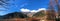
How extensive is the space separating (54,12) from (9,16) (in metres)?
0.47

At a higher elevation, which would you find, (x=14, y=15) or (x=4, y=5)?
(x=4, y=5)

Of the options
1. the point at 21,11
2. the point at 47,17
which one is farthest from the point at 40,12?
the point at 21,11

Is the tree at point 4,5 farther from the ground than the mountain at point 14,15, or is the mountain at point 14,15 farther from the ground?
the tree at point 4,5

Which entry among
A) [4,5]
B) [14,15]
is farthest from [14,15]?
[4,5]

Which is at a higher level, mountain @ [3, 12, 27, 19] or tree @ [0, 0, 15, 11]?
tree @ [0, 0, 15, 11]

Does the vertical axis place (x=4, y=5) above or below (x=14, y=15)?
above

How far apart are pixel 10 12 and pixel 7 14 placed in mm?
37

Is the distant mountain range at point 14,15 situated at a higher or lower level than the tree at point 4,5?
lower

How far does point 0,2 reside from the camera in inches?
68.3

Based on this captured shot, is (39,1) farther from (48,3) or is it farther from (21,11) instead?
(21,11)

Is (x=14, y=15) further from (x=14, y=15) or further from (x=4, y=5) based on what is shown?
(x=4, y=5)

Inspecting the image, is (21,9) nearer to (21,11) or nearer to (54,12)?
(21,11)

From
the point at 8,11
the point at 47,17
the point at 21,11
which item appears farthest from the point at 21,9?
the point at 47,17

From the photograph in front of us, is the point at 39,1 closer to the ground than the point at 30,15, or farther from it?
farther from it
